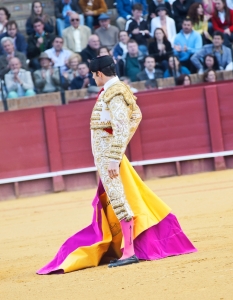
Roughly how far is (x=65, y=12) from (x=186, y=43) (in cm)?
218

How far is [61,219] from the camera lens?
786 centimetres

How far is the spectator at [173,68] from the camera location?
11.7 meters

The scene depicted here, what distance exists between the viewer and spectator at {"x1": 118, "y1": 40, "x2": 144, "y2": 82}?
1152 cm

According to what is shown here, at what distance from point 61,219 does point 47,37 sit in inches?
199

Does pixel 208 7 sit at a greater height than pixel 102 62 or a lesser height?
greater

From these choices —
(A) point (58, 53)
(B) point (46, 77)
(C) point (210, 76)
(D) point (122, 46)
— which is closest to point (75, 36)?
(A) point (58, 53)

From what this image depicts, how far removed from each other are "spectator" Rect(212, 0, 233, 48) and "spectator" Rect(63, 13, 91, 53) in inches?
78.1

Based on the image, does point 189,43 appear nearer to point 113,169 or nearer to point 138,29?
point 138,29

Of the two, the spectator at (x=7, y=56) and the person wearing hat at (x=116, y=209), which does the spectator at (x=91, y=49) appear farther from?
the person wearing hat at (x=116, y=209)

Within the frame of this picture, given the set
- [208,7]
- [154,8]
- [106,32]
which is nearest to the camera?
[106,32]

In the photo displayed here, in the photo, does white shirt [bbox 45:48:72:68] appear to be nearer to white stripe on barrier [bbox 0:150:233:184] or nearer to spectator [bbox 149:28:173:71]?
spectator [bbox 149:28:173:71]

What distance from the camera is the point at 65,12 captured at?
42.8 ft

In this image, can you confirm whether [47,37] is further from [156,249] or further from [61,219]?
[156,249]

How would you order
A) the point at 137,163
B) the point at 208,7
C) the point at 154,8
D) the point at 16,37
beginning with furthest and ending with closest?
1. the point at 154,8
2. the point at 208,7
3. the point at 16,37
4. the point at 137,163
